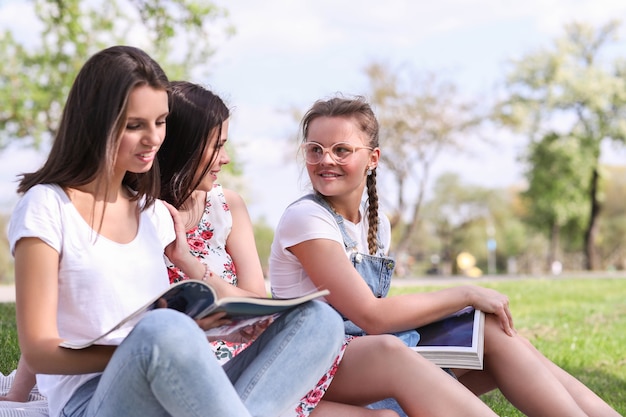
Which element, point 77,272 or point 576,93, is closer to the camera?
point 77,272

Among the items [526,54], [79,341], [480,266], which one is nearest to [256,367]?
[79,341]

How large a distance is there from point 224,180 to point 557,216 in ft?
43.6

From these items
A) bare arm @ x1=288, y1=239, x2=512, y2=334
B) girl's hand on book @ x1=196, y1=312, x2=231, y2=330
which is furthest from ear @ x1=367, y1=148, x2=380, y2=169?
girl's hand on book @ x1=196, y1=312, x2=231, y2=330

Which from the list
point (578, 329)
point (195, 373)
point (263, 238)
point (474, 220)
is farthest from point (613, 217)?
point (195, 373)

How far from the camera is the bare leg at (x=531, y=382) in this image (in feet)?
9.55

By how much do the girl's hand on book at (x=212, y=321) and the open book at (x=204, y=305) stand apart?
0.02m

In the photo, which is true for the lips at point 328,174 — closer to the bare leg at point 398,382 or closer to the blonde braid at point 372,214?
the blonde braid at point 372,214

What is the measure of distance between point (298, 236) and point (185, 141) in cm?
54

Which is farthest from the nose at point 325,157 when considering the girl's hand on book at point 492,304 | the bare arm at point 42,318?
the bare arm at point 42,318

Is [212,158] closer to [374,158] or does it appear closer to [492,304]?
[374,158]

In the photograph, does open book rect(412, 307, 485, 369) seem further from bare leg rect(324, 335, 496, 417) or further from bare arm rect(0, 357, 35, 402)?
bare arm rect(0, 357, 35, 402)

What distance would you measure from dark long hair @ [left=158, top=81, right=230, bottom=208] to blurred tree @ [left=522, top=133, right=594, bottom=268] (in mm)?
29025

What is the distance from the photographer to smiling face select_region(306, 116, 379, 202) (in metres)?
3.19

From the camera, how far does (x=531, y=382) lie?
2941 mm
